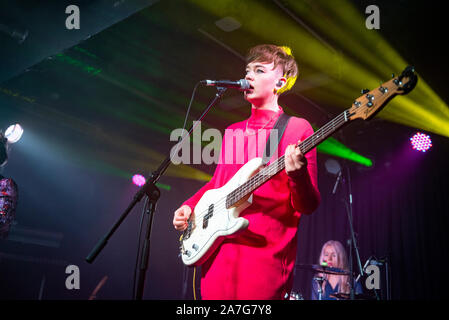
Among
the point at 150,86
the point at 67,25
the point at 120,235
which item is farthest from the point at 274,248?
the point at 120,235

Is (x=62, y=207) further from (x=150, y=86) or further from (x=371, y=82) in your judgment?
(x=371, y=82)

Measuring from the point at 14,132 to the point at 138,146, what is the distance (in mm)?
2757

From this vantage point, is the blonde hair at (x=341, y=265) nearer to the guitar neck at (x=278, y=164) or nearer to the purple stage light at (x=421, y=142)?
the purple stage light at (x=421, y=142)

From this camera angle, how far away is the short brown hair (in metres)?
2.57

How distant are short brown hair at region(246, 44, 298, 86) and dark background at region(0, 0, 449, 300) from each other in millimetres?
2048

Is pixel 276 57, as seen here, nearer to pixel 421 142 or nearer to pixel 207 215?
pixel 207 215

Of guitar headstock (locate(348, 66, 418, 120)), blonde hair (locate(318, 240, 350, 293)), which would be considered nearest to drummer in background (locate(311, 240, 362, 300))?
blonde hair (locate(318, 240, 350, 293))

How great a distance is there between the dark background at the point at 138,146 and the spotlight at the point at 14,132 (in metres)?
0.28

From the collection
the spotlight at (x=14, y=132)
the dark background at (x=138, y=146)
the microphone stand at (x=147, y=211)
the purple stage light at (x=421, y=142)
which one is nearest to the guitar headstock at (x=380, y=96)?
the microphone stand at (x=147, y=211)

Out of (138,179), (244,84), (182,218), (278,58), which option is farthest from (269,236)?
(138,179)

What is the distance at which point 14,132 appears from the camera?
22.5ft

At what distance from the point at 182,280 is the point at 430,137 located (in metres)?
6.54

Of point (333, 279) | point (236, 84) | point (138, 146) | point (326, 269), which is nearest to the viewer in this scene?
point (236, 84)

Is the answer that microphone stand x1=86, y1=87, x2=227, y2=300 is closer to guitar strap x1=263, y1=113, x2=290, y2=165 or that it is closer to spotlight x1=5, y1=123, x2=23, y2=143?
guitar strap x1=263, y1=113, x2=290, y2=165
